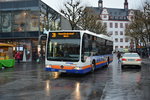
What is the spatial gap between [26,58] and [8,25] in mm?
6107

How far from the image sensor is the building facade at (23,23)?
33.7m

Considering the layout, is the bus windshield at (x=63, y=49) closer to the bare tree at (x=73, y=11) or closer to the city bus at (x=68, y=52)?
the city bus at (x=68, y=52)

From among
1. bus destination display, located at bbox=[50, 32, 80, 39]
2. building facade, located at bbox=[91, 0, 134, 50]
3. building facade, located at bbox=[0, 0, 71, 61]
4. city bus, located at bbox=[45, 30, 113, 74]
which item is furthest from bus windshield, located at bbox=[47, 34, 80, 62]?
building facade, located at bbox=[91, 0, 134, 50]

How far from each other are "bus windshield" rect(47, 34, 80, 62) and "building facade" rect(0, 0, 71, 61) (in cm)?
1988

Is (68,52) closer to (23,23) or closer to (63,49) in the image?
(63,49)

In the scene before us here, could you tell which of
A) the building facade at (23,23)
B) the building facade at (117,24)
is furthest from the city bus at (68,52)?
the building facade at (117,24)

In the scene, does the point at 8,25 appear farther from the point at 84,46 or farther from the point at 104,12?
the point at 104,12

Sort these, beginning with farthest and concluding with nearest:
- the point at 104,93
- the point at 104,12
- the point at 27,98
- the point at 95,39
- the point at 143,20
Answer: the point at 104,12 < the point at 143,20 < the point at 95,39 < the point at 104,93 < the point at 27,98

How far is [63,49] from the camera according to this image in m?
13.7

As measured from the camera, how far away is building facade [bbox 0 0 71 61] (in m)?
33.7

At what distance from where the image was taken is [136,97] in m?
8.03

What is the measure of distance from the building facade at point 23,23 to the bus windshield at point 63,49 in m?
19.9

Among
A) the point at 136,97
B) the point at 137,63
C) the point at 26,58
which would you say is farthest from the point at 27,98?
the point at 26,58

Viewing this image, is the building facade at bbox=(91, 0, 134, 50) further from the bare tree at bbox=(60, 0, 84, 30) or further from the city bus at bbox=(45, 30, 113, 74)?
the city bus at bbox=(45, 30, 113, 74)
